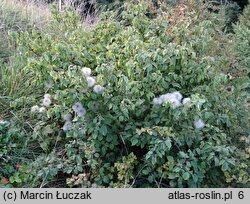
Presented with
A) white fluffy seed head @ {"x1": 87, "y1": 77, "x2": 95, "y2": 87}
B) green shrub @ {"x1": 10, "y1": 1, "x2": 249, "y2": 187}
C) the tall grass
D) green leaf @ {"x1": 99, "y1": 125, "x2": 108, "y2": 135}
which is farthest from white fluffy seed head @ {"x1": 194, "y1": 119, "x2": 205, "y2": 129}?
the tall grass

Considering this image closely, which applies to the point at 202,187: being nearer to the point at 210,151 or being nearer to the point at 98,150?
the point at 210,151

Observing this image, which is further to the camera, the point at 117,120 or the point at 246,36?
the point at 246,36

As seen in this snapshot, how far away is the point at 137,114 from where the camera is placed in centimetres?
297

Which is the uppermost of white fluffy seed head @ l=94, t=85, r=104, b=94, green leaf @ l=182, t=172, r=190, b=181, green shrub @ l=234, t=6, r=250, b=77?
white fluffy seed head @ l=94, t=85, r=104, b=94

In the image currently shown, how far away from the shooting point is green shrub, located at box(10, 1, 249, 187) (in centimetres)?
288

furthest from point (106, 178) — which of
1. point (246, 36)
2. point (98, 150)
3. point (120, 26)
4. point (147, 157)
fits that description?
point (246, 36)

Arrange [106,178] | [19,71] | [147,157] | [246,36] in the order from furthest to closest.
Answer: [246,36] → [19,71] → [106,178] → [147,157]

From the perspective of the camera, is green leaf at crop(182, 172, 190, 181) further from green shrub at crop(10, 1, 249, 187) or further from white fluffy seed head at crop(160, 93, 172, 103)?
white fluffy seed head at crop(160, 93, 172, 103)

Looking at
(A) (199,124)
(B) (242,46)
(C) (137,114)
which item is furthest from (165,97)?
(B) (242,46)

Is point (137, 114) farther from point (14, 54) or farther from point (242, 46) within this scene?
point (242, 46)

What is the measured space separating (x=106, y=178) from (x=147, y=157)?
1.50ft

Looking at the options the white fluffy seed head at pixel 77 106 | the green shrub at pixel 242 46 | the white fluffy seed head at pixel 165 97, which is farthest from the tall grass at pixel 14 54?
the green shrub at pixel 242 46

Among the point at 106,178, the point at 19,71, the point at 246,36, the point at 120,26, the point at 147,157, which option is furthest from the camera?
the point at 246,36
